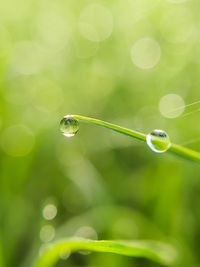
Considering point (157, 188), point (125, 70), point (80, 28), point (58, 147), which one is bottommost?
point (157, 188)

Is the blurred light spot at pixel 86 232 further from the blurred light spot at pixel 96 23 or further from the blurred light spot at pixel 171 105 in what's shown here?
the blurred light spot at pixel 96 23

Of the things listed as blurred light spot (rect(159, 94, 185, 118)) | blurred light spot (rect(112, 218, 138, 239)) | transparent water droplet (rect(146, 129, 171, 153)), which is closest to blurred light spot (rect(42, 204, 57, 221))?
blurred light spot (rect(112, 218, 138, 239))

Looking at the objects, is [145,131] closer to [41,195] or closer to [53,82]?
[41,195]

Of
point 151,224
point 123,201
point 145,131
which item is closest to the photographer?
point 151,224

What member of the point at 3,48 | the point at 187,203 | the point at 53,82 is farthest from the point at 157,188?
the point at 3,48

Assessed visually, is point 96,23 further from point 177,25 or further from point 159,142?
point 159,142

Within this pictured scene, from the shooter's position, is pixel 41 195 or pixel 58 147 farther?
pixel 58 147
